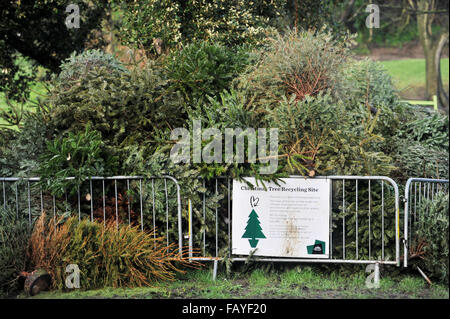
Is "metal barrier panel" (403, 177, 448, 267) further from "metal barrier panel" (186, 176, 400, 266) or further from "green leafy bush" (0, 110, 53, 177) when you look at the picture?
"green leafy bush" (0, 110, 53, 177)

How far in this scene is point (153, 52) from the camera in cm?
1172

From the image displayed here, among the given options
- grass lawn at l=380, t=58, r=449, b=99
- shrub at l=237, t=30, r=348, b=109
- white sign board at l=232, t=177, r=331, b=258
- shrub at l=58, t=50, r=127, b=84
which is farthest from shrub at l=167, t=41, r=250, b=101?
grass lawn at l=380, t=58, r=449, b=99

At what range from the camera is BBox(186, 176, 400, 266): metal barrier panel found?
7008 millimetres

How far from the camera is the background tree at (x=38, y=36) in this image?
40.5 feet

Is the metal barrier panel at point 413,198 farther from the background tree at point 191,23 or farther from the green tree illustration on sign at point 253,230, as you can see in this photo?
the background tree at point 191,23

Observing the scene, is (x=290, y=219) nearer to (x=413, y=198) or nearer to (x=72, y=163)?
(x=413, y=198)

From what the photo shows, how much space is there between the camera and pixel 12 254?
21.5 feet

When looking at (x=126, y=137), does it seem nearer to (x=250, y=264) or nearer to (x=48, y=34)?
(x=250, y=264)

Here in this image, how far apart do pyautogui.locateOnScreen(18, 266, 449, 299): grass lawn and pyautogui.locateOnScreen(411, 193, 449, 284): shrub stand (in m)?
0.20

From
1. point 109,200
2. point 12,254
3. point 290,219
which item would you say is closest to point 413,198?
point 290,219

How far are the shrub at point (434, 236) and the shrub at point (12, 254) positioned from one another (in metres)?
4.44

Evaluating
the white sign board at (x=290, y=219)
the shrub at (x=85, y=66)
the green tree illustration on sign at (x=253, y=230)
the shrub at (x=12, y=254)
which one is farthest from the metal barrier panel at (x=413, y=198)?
the shrub at (x=85, y=66)

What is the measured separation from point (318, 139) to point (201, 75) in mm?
1883

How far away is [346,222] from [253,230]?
3.76ft
